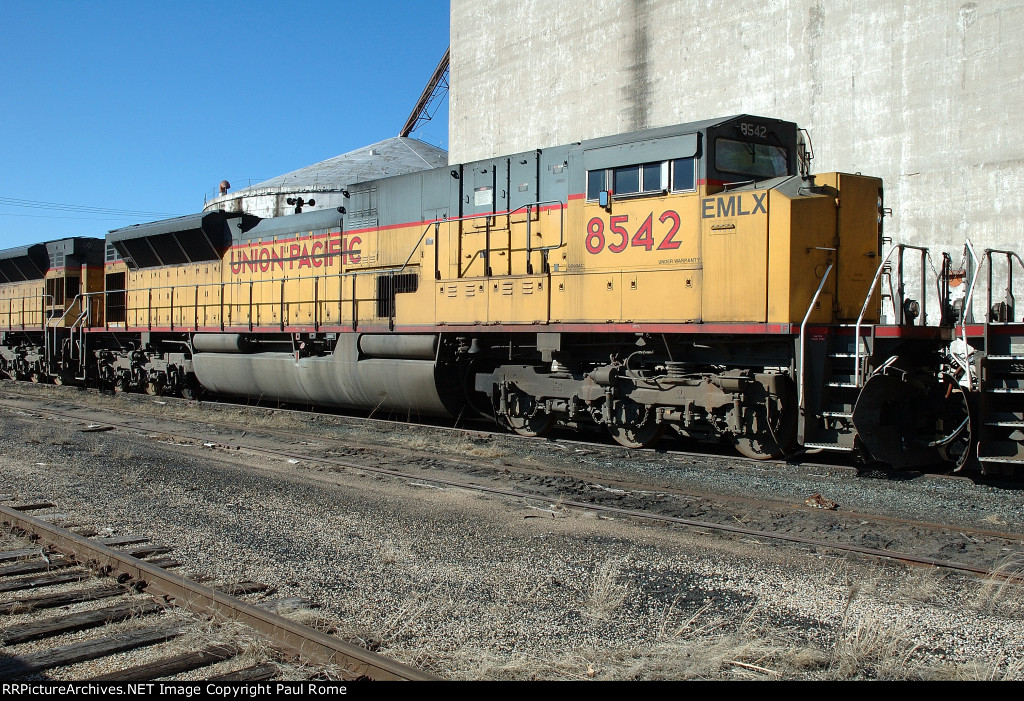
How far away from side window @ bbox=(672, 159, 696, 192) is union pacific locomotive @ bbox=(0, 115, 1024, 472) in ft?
0.07

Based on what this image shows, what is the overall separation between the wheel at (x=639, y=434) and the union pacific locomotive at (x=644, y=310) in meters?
0.03

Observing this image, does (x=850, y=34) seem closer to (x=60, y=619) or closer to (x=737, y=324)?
(x=737, y=324)

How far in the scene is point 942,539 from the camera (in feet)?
18.3

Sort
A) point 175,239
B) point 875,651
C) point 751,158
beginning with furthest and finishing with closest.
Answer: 1. point 175,239
2. point 751,158
3. point 875,651

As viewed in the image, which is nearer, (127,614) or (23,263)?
(127,614)

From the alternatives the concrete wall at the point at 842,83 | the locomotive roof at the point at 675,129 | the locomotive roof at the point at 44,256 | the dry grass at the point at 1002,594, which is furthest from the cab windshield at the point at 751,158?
the locomotive roof at the point at 44,256

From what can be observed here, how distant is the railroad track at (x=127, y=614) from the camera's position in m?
3.33

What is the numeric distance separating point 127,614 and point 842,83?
18528 millimetres

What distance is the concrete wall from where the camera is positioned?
16.0 m

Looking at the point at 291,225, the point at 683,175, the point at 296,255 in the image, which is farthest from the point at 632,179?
the point at 291,225

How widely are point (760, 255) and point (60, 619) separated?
21.9 feet

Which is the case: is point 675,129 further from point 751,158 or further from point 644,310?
point 644,310

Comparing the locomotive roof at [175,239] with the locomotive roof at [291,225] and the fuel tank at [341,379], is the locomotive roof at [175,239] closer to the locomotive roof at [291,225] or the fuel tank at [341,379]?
the locomotive roof at [291,225]

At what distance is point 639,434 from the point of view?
9422mm
